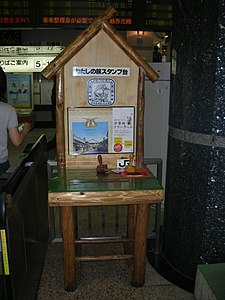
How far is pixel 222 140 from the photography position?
2170mm


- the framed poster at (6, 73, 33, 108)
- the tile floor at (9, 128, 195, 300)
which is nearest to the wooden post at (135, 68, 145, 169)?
the tile floor at (9, 128, 195, 300)

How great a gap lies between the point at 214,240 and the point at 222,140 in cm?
76

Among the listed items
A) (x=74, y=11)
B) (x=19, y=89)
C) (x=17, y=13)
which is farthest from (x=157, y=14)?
(x=19, y=89)

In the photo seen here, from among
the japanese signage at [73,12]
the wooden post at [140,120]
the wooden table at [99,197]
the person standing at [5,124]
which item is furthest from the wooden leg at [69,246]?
the japanese signage at [73,12]

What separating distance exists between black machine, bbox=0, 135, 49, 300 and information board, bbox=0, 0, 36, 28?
273 cm

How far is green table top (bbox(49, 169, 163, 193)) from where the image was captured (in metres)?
2.05

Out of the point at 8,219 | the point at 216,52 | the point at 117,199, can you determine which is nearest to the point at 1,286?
the point at 8,219

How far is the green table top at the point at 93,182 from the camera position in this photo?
2.05m

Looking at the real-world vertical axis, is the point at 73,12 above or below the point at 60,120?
above

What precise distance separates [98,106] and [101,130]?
0.19 m

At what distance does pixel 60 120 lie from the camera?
234cm

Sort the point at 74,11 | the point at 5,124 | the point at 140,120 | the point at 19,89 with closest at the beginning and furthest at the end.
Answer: the point at 140,120 < the point at 5,124 < the point at 74,11 < the point at 19,89

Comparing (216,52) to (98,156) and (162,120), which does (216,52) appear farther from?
(162,120)

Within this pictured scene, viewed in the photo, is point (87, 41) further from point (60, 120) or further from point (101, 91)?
point (60, 120)
